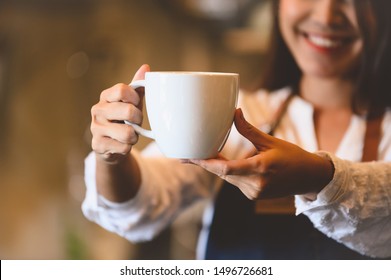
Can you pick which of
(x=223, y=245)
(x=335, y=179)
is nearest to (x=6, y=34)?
(x=223, y=245)

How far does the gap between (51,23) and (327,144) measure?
1.41ft

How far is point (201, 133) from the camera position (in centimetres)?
48

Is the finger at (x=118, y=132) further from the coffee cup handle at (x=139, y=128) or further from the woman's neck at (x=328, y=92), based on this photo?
the woman's neck at (x=328, y=92)

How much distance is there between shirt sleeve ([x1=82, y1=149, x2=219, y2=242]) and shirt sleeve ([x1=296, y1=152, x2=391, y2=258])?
0.22 m

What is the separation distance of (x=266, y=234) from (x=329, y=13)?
294mm

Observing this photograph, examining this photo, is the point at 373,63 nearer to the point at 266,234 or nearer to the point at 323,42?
the point at 323,42

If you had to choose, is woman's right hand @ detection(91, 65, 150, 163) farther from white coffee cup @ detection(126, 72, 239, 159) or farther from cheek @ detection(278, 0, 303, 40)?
cheek @ detection(278, 0, 303, 40)

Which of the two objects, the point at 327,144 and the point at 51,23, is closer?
the point at 327,144

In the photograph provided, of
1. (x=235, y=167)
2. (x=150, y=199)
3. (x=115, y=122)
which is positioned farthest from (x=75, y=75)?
(x=235, y=167)

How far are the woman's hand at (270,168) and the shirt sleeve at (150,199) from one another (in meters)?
0.21

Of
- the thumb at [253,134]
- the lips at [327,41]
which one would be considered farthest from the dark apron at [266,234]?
the thumb at [253,134]

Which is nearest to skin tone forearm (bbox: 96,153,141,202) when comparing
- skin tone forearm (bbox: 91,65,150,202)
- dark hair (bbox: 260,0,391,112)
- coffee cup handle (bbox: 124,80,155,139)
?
skin tone forearm (bbox: 91,65,150,202)

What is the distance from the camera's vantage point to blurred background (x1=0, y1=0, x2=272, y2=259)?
2.55 ft
